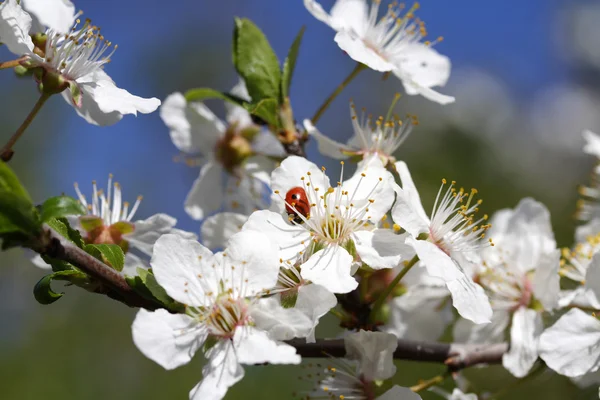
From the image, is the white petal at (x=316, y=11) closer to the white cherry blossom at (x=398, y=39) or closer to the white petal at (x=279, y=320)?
the white cherry blossom at (x=398, y=39)

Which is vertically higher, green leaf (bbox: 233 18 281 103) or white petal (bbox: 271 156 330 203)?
green leaf (bbox: 233 18 281 103)

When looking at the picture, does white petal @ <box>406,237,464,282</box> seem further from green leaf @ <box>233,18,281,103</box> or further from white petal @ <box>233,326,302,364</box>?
Result: green leaf @ <box>233,18,281,103</box>

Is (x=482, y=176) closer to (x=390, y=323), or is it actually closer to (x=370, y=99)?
(x=370, y=99)

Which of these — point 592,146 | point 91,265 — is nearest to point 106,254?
point 91,265

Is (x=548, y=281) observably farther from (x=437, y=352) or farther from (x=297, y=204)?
(x=297, y=204)

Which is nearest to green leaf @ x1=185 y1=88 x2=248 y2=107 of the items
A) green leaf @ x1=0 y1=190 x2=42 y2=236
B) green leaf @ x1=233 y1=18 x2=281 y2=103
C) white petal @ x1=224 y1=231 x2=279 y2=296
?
green leaf @ x1=233 y1=18 x2=281 y2=103
